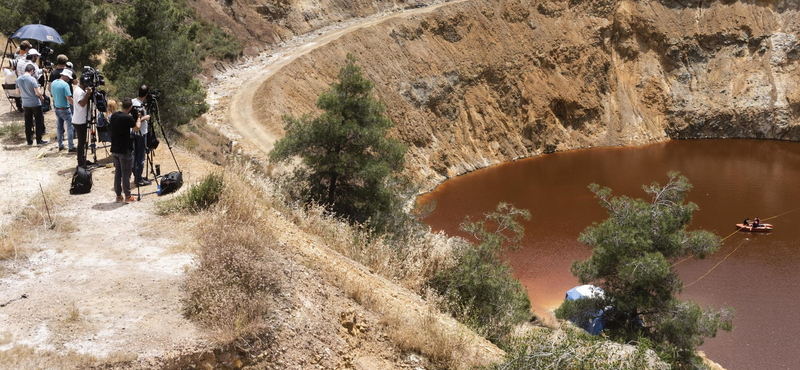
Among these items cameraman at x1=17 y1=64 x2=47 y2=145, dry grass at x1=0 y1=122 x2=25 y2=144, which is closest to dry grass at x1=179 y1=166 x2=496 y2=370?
cameraman at x1=17 y1=64 x2=47 y2=145

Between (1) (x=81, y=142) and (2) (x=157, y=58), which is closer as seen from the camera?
(1) (x=81, y=142)

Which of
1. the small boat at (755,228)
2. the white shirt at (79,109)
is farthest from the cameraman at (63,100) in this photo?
the small boat at (755,228)

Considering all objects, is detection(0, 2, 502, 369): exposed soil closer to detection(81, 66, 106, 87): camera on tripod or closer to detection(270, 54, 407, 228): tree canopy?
detection(81, 66, 106, 87): camera on tripod

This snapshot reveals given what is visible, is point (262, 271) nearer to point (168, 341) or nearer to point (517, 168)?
point (168, 341)

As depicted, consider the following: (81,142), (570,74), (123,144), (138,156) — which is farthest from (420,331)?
(570,74)

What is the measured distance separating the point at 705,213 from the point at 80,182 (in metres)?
31.1

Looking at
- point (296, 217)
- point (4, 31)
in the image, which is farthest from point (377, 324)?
point (4, 31)

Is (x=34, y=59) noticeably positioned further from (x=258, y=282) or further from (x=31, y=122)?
(x=258, y=282)

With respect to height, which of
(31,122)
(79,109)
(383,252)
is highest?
(79,109)

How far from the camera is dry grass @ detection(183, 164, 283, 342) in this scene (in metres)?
7.11

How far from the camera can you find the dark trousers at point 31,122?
44.5 ft

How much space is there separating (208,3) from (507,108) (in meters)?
22.4

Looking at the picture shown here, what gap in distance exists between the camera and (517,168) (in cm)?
4150

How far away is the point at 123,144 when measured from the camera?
10438mm
